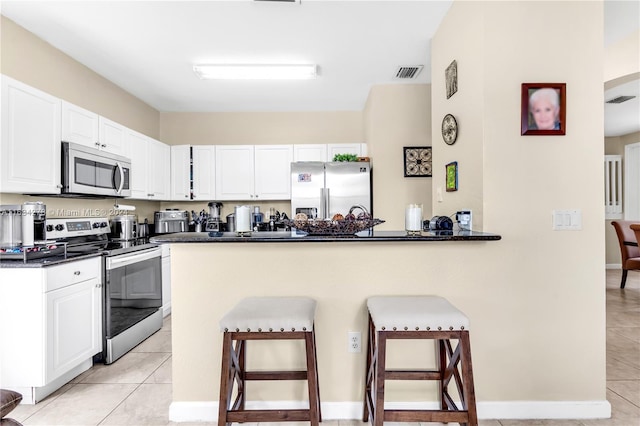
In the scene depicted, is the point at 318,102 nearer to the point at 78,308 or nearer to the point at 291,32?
the point at 291,32

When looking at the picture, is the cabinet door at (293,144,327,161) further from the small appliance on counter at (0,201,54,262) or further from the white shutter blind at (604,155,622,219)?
the white shutter blind at (604,155,622,219)

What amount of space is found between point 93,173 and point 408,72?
10.6 ft

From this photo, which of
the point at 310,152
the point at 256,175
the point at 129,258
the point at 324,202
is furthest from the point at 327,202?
the point at 129,258

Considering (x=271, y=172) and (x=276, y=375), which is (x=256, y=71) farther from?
(x=276, y=375)

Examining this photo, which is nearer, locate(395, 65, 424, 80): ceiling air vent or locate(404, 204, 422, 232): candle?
locate(404, 204, 422, 232): candle

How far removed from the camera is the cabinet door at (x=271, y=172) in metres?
4.55

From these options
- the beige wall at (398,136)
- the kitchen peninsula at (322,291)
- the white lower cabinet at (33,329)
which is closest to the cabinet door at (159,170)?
the white lower cabinet at (33,329)

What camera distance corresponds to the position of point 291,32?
2742 mm

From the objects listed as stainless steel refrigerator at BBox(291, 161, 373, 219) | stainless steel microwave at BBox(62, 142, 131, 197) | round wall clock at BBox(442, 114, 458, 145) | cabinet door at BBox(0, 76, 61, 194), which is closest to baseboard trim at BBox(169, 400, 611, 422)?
round wall clock at BBox(442, 114, 458, 145)

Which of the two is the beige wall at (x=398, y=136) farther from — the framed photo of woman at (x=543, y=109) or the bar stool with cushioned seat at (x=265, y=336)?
the bar stool with cushioned seat at (x=265, y=336)

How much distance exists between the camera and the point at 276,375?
1.78 metres

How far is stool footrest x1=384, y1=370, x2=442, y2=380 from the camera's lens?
5.76ft

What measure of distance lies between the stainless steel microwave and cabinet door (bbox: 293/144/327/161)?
201 cm

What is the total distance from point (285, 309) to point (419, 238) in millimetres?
784
